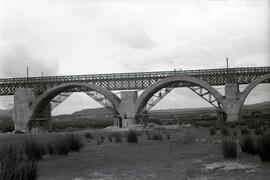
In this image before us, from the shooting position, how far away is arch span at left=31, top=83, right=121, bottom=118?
144ft

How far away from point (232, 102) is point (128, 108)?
11.4m

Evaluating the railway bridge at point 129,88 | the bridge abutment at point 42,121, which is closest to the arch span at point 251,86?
the railway bridge at point 129,88

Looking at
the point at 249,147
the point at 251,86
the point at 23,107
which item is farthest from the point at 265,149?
the point at 23,107

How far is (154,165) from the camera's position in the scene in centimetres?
1415

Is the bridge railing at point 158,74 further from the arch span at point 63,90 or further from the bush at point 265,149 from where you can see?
the bush at point 265,149

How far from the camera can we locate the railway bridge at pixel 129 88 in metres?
43.0

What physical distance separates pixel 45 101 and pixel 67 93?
293cm

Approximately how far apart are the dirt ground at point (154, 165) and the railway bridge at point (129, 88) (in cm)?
2498

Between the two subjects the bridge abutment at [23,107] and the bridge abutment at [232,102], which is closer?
the bridge abutment at [232,102]

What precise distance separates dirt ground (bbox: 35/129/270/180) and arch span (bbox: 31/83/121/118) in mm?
25120

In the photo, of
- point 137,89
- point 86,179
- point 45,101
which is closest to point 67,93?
point 45,101

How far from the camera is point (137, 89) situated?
45.7 meters

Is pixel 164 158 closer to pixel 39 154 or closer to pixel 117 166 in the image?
pixel 117 166

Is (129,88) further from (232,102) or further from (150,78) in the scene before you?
(232,102)
